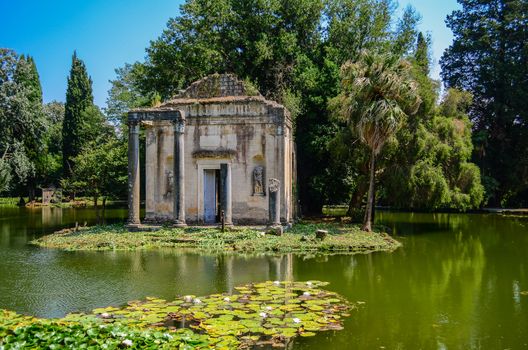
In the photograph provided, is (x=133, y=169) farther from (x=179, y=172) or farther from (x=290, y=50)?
(x=290, y=50)

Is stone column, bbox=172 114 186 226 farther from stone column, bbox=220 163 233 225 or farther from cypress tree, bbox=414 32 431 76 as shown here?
cypress tree, bbox=414 32 431 76

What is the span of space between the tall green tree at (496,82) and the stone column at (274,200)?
66.8ft

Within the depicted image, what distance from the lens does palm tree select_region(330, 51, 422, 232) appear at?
2173 centimetres

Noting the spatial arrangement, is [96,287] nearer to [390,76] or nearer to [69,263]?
[69,263]

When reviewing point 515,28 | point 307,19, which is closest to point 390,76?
point 307,19

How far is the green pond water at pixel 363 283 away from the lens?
29.9ft

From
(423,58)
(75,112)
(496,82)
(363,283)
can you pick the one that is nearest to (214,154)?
(363,283)

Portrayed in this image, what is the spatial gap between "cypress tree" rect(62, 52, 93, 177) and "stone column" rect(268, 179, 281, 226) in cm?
3610

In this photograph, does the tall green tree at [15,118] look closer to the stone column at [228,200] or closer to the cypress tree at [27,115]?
the cypress tree at [27,115]

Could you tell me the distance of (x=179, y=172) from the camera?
22.9 meters

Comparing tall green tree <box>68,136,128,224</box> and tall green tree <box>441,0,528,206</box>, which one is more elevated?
tall green tree <box>441,0,528,206</box>

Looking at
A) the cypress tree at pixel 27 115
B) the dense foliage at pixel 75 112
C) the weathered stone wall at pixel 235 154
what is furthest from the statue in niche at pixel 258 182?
the dense foliage at pixel 75 112

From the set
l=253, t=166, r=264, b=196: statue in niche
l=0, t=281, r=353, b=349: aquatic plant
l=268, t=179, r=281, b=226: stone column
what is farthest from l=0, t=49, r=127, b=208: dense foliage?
l=0, t=281, r=353, b=349: aquatic plant

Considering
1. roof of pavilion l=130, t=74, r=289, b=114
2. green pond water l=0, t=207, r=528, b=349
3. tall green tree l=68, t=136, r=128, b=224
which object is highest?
roof of pavilion l=130, t=74, r=289, b=114
